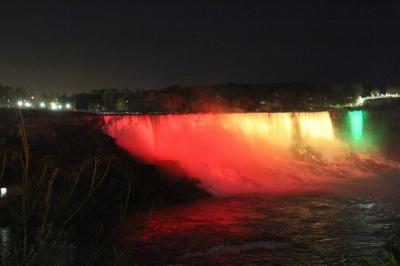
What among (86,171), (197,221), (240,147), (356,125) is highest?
(356,125)

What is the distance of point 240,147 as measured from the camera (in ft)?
109

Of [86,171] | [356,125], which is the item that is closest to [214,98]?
[356,125]

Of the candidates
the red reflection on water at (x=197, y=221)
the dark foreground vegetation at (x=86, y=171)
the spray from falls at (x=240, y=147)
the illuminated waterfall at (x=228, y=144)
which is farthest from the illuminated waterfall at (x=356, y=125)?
the red reflection on water at (x=197, y=221)

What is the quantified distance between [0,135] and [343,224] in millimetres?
13364

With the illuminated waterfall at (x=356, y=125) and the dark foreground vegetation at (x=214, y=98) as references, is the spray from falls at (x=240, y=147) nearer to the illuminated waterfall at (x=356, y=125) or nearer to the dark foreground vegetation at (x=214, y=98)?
the illuminated waterfall at (x=356, y=125)

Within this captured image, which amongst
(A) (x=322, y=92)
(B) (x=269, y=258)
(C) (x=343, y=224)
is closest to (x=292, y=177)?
(C) (x=343, y=224)

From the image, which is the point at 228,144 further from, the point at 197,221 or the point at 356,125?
the point at 356,125

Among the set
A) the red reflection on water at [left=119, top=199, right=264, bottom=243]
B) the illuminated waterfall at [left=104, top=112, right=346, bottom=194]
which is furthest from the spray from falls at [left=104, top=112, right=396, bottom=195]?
the red reflection on water at [left=119, top=199, right=264, bottom=243]

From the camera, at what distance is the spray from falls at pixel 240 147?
27547 millimetres

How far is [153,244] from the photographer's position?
15.5 metres

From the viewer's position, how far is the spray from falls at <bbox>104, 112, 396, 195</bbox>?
27.5 meters

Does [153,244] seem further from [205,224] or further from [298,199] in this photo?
[298,199]

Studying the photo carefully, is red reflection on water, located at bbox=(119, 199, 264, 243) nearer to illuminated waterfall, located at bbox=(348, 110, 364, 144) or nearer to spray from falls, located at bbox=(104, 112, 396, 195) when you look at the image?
spray from falls, located at bbox=(104, 112, 396, 195)

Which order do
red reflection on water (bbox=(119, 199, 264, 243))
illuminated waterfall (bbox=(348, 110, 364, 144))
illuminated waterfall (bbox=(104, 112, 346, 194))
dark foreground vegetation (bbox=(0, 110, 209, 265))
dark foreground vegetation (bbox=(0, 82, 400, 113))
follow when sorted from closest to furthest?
red reflection on water (bbox=(119, 199, 264, 243)), dark foreground vegetation (bbox=(0, 110, 209, 265)), illuminated waterfall (bbox=(104, 112, 346, 194)), illuminated waterfall (bbox=(348, 110, 364, 144)), dark foreground vegetation (bbox=(0, 82, 400, 113))
